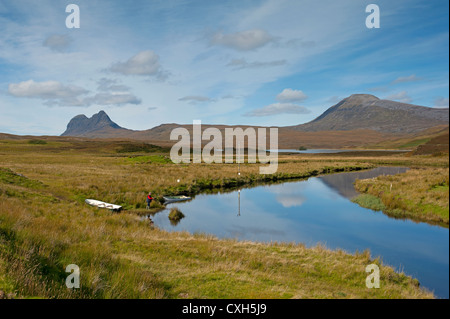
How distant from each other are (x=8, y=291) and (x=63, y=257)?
3.51 metres

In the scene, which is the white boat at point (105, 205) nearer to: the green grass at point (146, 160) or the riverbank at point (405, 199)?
the riverbank at point (405, 199)

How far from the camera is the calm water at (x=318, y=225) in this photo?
14.4 m

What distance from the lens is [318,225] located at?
77.4 ft

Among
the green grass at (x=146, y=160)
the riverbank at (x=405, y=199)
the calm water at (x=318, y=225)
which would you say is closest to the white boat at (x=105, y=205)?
the calm water at (x=318, y=225)

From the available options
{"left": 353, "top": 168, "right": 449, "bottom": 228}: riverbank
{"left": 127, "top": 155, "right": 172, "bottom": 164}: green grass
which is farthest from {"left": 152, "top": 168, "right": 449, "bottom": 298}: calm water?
{"left": 127, "top": 155, "right": 172, "bottom": 164}: green grass

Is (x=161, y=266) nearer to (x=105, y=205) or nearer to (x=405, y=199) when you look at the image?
(x=105, y=205)

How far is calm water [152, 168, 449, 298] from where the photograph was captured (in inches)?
566

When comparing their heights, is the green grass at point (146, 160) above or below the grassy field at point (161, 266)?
above

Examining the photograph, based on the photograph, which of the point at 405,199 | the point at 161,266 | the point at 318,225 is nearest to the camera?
the point at 161,266

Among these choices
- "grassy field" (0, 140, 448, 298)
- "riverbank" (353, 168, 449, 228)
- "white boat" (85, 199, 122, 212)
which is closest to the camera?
"grassy field" (0, 140, 448, 298)

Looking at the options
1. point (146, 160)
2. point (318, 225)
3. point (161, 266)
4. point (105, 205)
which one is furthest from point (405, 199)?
point (146, 160)

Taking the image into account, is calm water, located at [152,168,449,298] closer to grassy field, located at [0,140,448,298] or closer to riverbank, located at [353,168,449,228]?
riverbank, located at [353,168,449,228]
